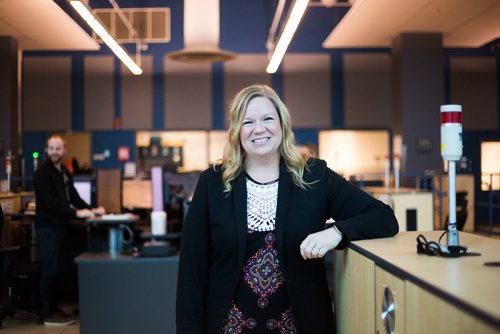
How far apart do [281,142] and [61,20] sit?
25.4ft

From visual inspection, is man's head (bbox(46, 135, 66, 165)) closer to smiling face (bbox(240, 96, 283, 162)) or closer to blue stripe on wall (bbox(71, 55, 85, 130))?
smiling face (bbox(240, 96, 283, 162))

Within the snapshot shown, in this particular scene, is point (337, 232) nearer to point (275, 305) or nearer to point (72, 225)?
point (275, 305)

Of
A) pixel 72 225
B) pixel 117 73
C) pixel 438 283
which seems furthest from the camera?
pixel 117 73

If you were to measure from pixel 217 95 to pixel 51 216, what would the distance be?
23.5 feet

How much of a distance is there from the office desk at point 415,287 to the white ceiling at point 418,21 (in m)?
6.78

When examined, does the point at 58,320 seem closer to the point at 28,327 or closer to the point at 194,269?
the point at 28,327

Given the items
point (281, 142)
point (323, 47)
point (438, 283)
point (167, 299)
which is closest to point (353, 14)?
point (323, 47)

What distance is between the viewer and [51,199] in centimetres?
539

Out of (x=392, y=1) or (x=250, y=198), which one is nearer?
(x=250, y=198)

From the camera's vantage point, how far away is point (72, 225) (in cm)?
643

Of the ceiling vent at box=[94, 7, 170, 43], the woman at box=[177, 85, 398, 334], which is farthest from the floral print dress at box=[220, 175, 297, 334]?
the ceiling vent at box=[94, 7, 170, 43]

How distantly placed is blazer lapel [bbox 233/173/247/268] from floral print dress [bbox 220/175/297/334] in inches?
1.2

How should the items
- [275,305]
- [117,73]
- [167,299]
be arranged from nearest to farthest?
[275,305], [167,299], [117,73]

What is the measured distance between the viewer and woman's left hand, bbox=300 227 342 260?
5.98 ft
